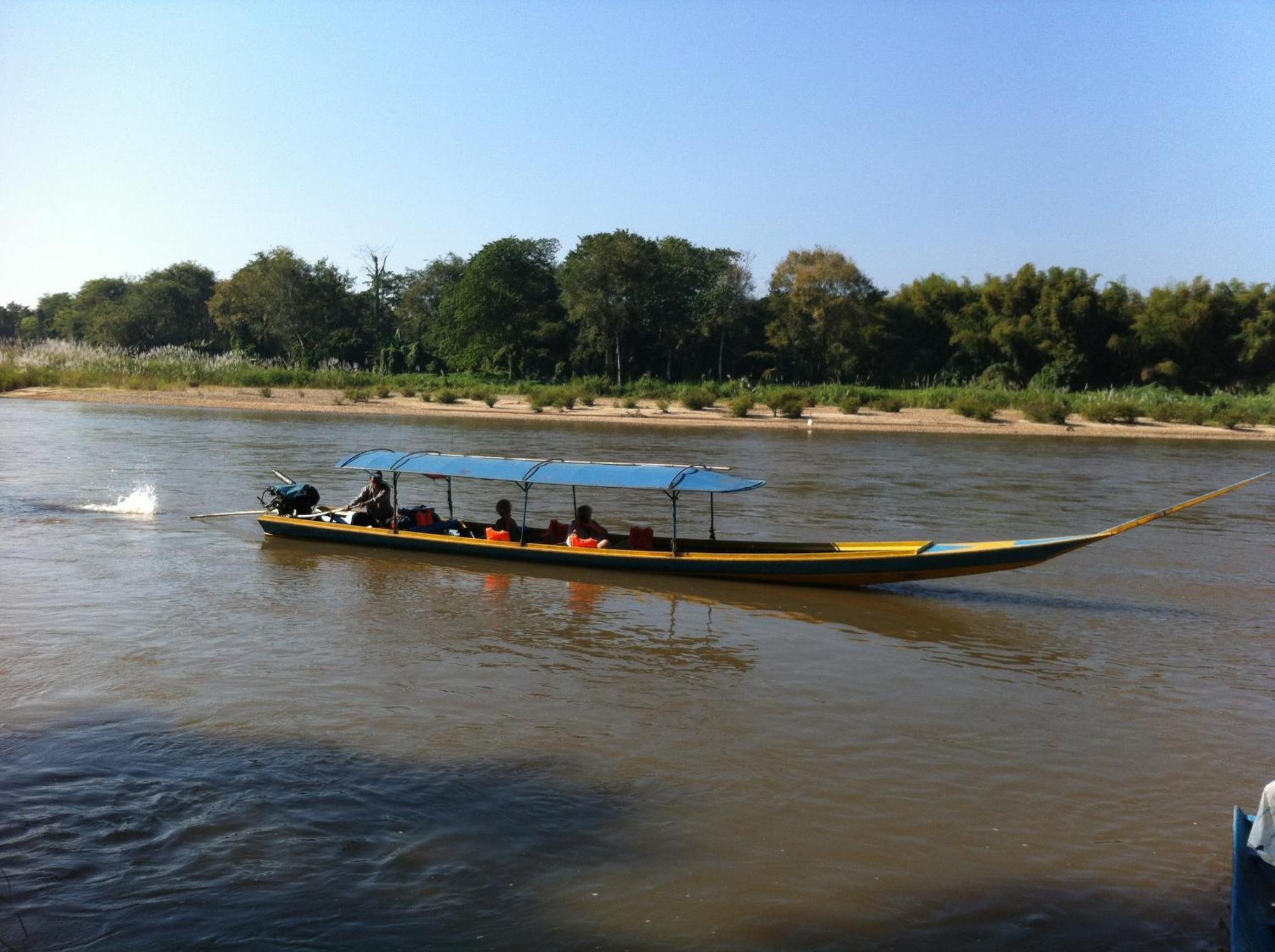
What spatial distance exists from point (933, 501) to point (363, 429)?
21.9 metres

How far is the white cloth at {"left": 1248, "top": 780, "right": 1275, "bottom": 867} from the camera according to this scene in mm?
4488

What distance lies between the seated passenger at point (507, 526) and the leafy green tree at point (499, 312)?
41.3 metres

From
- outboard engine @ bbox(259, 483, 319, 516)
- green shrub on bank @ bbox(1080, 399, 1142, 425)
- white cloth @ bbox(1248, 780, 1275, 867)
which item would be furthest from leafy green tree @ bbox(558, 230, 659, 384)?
white cloth @ bbox(1248, 780, 1275, 867)

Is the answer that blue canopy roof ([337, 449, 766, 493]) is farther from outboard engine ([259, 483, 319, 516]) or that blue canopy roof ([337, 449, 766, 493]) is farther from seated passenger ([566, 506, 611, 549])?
outboard engine ([259, 483, 319, 516])

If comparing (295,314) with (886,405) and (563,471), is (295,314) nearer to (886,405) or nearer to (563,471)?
(886,405)

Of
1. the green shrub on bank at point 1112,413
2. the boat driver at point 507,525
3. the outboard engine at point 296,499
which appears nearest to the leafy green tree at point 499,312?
the green shrub on bank at point 1112,413

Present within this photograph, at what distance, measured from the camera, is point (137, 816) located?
687cm

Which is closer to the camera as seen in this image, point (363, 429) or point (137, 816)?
point (137, 816)

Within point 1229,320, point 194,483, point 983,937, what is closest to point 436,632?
point 983,937

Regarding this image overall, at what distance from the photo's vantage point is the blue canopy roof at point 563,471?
1384 cm

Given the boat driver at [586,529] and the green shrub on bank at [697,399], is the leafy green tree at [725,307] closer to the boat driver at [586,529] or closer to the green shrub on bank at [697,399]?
the green shrub on bank at [697,399]

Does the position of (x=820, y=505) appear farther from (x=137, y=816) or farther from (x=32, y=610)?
(x=137, y=816)

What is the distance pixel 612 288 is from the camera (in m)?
52.1

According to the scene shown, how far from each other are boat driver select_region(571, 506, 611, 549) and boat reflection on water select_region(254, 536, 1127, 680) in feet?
1.72
